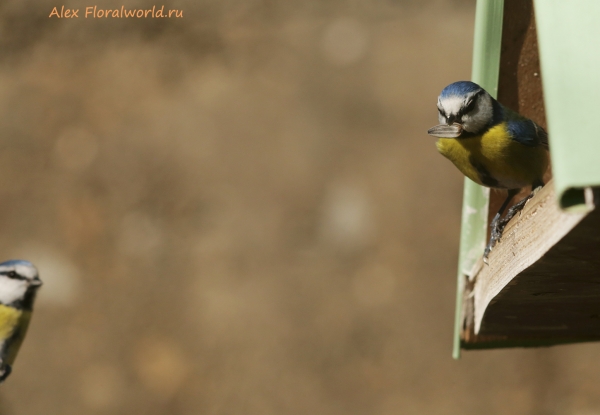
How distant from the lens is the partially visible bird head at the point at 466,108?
1336 mm

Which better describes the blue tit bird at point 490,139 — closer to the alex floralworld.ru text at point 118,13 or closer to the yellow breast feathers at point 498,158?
the yellow breast feathers at point 498,158

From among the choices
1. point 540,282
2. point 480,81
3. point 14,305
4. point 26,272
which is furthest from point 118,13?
point 540,282

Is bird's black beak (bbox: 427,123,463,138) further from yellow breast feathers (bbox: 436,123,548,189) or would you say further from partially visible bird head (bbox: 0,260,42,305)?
partially visible bird head (bbox: 0,260,42,305)

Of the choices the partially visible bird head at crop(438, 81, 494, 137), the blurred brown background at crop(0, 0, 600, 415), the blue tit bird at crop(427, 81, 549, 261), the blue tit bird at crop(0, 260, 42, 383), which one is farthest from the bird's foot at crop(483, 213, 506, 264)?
the blurred brown background at crop(0, 0, 600, 415)

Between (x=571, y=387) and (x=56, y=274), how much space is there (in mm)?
2950

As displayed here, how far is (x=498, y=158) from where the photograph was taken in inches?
52.7

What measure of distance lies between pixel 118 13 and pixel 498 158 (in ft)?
12.6

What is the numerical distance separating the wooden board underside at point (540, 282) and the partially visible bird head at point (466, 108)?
0.25m

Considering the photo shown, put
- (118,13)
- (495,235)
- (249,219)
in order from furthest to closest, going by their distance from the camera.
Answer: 1. (118,13)
2. (249,219)
3. (495,235)

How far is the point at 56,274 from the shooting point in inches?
162

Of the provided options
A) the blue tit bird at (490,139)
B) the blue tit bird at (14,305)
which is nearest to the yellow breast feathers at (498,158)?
the blue tit bird at (490,139)

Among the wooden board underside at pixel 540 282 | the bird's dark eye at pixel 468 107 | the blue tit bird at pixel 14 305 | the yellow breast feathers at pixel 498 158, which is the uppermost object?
the bird's dark eye at pixel 468 107

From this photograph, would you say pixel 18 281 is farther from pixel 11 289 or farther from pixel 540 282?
pixel 540 282

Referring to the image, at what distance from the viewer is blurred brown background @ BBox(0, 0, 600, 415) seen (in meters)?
3.65
